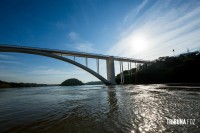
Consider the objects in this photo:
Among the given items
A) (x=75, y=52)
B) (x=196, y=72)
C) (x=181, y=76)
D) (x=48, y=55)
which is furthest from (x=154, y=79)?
(x=48, y=55)

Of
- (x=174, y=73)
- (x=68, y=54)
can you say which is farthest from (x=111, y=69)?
(x=174, y=73)

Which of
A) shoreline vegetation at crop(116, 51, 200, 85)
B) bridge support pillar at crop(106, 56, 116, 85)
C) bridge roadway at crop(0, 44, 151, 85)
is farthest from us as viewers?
bridge support pillar at crop(106, 56, 116, 85)

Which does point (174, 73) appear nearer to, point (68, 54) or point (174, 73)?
point (174, 73)

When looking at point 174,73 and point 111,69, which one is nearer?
point 174,73

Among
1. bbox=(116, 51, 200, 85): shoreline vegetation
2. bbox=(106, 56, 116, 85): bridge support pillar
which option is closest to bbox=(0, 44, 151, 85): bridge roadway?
bbox=(106, 56, 116, 85): bridge support pillar

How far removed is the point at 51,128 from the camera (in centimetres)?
386

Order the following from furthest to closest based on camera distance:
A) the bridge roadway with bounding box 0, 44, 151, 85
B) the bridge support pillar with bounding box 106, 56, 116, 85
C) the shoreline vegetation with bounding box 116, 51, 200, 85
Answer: the bridge support pillar with bounding box 106, 56, 116, 85
the shoreline vegetation with bounding box 116, 51, 200, 85
the bridge roadway with bounding box 0, 44, 151, 85

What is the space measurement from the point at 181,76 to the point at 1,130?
1985 inches

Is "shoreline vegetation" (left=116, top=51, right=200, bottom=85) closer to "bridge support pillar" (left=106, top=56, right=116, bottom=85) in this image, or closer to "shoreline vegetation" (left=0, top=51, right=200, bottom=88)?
"shoreline vegetation" (left=0, top=51, right=200, bottom=88)

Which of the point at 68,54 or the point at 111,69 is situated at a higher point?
the point at 68,54

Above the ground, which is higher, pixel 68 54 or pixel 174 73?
pixel 68 54

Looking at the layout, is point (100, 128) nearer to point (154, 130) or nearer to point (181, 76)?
point (154, 130)

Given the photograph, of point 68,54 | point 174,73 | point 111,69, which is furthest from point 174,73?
point 68,54

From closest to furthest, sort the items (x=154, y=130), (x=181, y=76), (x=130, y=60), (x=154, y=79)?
(x=154, y=130) < (x=181, y=76) < (x=154, y=79) < (x=130, y=60)
